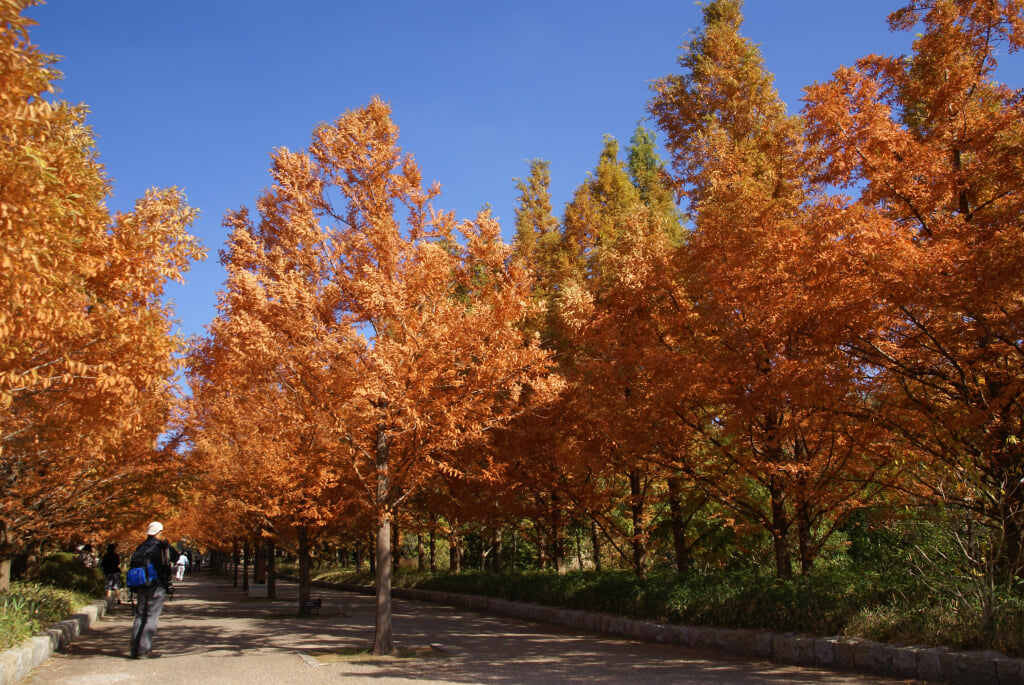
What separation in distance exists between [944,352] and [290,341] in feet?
A: 27.6

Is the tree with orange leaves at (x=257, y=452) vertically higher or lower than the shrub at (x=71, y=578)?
higher

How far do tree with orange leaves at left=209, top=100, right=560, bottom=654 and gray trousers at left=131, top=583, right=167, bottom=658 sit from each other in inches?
123

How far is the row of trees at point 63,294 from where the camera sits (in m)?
4.89

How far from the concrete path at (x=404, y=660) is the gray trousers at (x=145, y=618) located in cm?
32

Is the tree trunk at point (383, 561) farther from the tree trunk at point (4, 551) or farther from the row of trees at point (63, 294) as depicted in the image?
the tree trunk at point (4, 551)

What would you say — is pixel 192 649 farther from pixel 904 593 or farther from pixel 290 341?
pixel 904 593

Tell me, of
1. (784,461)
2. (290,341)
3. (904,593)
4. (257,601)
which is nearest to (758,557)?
(784,461)

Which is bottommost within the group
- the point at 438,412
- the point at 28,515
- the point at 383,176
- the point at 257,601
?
the point at 257,601

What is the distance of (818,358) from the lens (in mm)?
8109

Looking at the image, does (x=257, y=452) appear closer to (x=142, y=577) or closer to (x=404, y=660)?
(x=142, y=577)

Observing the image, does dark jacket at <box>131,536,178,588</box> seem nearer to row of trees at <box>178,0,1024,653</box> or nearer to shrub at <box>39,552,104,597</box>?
row of trees at <box>178,0,1024,653</box>

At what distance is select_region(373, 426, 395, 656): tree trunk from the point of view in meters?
9.98

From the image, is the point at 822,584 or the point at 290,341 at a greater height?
the point at 290,341

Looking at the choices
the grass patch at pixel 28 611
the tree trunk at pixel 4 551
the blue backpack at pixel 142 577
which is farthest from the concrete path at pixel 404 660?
the tree trunk at pixel 4 551
